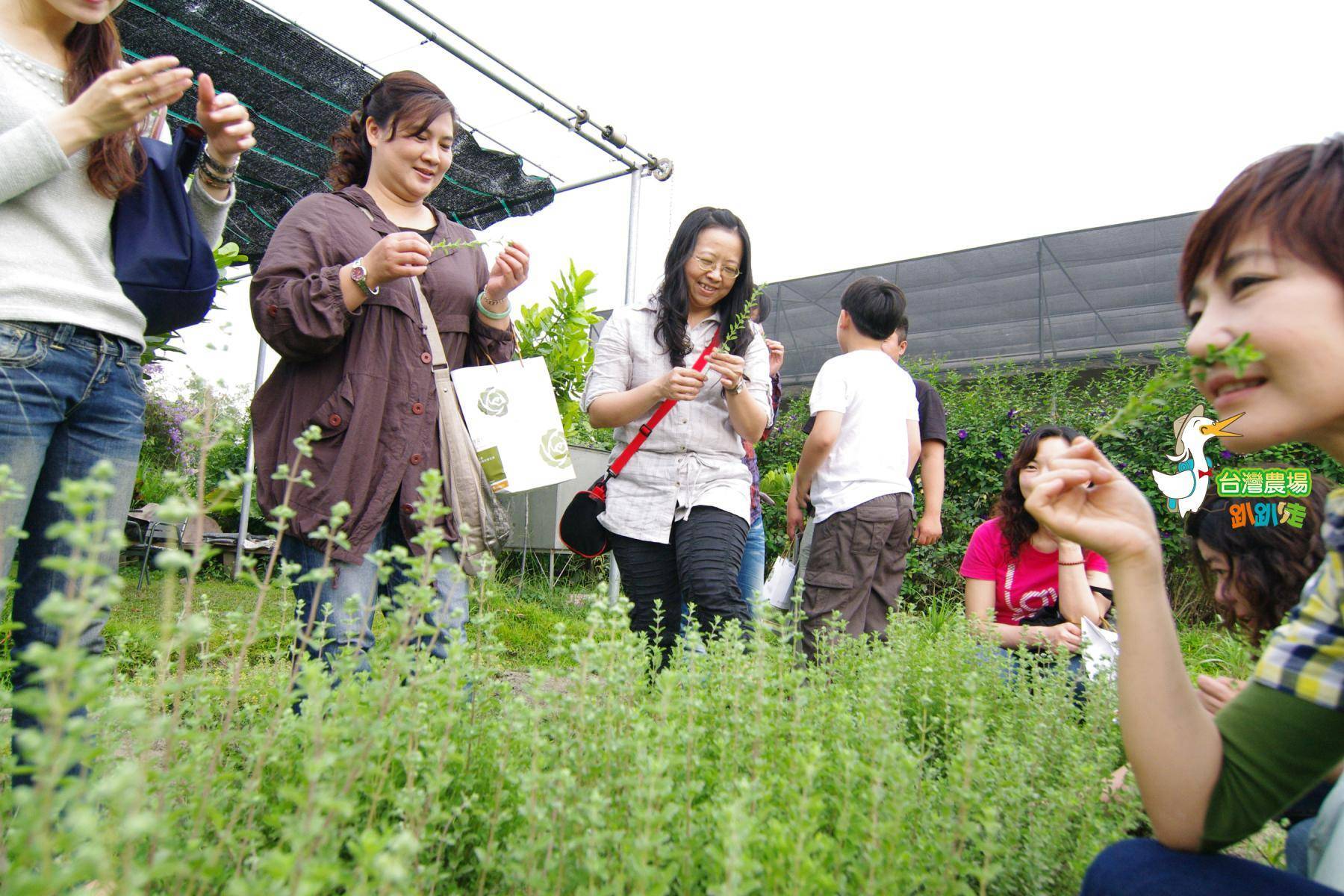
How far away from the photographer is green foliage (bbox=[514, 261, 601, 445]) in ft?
20.9

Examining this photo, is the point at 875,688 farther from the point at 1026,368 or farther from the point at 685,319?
the point at 1026,368

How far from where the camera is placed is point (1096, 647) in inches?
121

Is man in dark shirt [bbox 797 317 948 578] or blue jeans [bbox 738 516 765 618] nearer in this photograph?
blue jeans [bbox 738 516 765 618]

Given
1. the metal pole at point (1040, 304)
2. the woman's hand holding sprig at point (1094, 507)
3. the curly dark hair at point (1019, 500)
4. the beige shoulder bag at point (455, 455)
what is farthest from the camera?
the metal pole at point (1040, 304)

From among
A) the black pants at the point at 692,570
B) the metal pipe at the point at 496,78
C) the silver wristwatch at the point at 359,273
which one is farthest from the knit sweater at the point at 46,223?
the metal pipe at the point at 496,78

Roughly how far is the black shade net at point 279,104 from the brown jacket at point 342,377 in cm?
327

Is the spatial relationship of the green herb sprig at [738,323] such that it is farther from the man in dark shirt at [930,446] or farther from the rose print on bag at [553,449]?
the man in dark shirt at [930,446]

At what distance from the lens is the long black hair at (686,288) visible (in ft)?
10.3

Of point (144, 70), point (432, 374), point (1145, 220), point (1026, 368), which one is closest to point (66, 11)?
point (144, 70)

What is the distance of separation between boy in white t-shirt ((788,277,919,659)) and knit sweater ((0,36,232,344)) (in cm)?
261

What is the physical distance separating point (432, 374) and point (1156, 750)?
1911mm

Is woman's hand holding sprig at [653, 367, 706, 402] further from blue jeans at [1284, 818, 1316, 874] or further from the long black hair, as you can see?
blue jeans at [1284, 818, 1316, 874]

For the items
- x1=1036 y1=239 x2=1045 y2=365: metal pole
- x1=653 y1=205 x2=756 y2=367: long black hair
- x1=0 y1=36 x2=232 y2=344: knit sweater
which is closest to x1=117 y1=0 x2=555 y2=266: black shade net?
x1=653 y1=205 x2=756 y2=367: long black hair

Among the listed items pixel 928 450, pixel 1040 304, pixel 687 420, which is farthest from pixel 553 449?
pixel 1040 304
